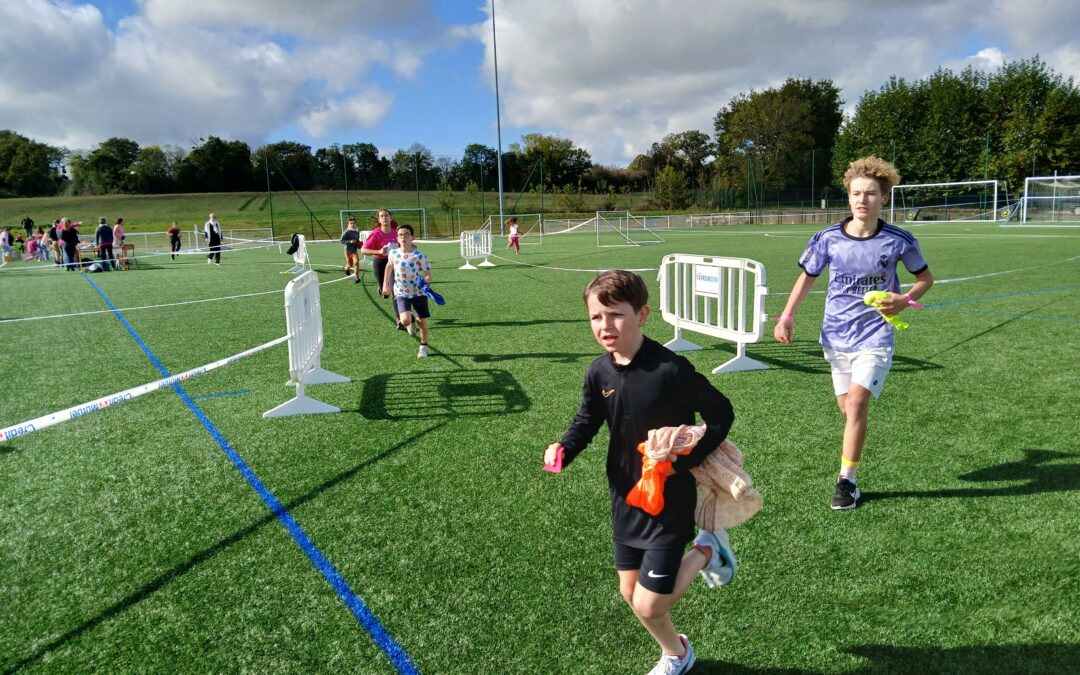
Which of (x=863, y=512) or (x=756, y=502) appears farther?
(x=863, y=512)

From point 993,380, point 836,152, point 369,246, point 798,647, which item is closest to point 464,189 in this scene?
point 836,152

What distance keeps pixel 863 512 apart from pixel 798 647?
1.45m

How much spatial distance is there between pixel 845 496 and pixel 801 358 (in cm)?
410

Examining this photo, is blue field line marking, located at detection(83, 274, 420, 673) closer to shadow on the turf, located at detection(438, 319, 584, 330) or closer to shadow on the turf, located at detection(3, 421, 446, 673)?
shadow on the turf, located at detection(3, 421, 446, 673)

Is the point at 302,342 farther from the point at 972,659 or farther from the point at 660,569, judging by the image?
the point at 972,659

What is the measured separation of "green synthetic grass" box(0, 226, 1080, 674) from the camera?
9.39ft

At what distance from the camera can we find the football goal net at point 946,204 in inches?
1813

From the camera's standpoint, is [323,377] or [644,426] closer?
[644,426]

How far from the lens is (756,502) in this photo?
2.42 m

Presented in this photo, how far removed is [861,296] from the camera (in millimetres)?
4074

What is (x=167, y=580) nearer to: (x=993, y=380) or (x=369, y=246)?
(x=993, y=380)

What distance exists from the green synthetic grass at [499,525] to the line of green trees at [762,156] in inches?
1393

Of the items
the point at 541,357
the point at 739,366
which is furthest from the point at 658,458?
the point at 541,357

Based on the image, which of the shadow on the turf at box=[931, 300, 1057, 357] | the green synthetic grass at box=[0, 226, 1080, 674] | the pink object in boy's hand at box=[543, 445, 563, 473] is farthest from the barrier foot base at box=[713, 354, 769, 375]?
the pink object in boy's hand at box=[543, 445, 563, 473]
